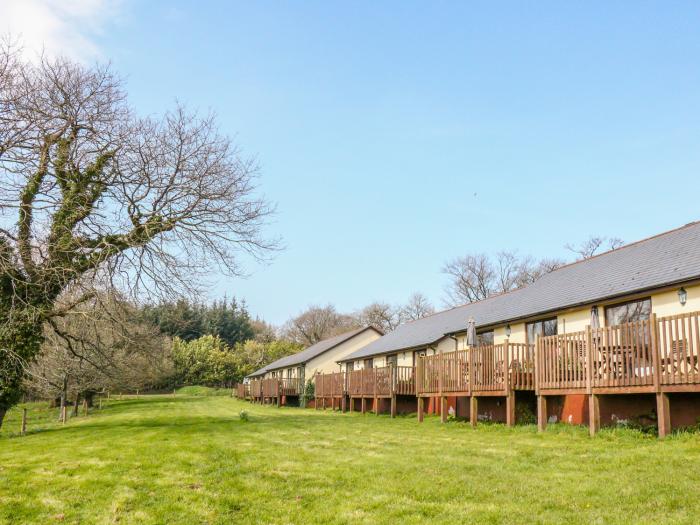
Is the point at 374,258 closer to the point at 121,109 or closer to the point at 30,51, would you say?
the point at 121,109

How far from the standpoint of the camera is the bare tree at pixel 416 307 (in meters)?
77.3

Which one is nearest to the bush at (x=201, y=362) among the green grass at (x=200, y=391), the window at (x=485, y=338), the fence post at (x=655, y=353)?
the green grass at (x=200, y=391)

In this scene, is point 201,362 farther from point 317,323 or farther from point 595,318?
point 595,318

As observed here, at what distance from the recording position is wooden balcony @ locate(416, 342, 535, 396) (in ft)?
53.4

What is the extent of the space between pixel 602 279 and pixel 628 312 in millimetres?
2625

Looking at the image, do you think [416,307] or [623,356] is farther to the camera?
[416,307]

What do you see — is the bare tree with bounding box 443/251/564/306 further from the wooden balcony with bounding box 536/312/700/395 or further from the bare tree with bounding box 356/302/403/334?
the wooden balcony with bounding box 536/312/700/395

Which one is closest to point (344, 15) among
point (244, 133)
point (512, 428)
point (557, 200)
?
point (244, 133)

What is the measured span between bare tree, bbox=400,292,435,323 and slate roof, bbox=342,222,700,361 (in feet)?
162

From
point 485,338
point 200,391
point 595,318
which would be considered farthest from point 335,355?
point 200,391

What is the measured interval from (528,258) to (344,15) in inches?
2092

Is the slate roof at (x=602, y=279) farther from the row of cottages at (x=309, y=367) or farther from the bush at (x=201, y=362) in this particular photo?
the bush at (x=201, y=362)

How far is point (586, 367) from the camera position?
13.4 meters

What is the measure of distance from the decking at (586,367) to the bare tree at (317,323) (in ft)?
220
